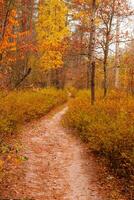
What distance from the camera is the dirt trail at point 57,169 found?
25.6 feet

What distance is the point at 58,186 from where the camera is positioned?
8.20 meters

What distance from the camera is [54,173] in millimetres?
9102

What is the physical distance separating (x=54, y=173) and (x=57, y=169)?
0.35 m

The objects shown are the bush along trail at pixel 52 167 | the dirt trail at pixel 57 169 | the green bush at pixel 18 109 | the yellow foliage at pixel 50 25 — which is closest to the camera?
the bush along trail at pixel 52 167

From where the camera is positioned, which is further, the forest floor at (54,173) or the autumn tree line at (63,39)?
the autumn tree line at (63,39)

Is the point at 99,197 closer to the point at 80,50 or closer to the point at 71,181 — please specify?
the point at 71,181

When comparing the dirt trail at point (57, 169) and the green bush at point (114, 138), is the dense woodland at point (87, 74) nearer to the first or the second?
the green bush at point (114, 138)

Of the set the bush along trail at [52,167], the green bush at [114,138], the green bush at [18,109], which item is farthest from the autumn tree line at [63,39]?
the green bush at [114,138]

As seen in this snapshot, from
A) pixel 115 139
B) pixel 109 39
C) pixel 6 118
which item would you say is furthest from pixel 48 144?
pixel 109 39

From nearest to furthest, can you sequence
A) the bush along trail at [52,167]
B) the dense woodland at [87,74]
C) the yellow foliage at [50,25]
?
the bush along trail at [52,167] → the dense woodland at [87,74] → the yellow foliage at [50,25]

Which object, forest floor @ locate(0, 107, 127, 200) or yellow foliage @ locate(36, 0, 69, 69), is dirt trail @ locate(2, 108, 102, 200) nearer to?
forest floor @ locate(0, 107, 127, 200)

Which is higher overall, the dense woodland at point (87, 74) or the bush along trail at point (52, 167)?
the dense woodland at point (87, 74)

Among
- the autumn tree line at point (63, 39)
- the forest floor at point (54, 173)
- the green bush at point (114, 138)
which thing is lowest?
the forest floor at point (54, 173)

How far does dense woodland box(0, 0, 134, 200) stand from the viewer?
852 cm
